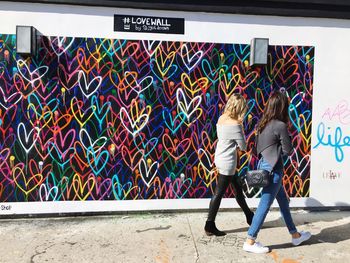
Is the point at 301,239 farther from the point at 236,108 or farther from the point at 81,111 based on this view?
the point at 81,111

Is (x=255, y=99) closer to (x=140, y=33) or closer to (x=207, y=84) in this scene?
(x=207, y=84)

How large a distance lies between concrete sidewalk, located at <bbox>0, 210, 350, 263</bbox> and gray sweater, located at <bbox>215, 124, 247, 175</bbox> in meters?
0.80

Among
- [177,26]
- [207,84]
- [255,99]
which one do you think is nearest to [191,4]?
[177,26]

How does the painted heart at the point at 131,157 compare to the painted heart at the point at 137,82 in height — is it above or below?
below

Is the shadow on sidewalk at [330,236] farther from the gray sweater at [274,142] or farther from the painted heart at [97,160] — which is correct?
the painted heart at [97,160]

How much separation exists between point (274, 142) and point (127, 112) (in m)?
1.89

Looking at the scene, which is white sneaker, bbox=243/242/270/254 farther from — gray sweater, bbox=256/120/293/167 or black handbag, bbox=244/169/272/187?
gray sweater, bbox=256/120/293/167

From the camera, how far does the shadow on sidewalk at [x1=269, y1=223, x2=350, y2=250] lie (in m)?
3.70

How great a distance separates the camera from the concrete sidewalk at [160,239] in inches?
133

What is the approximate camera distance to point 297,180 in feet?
15.5
